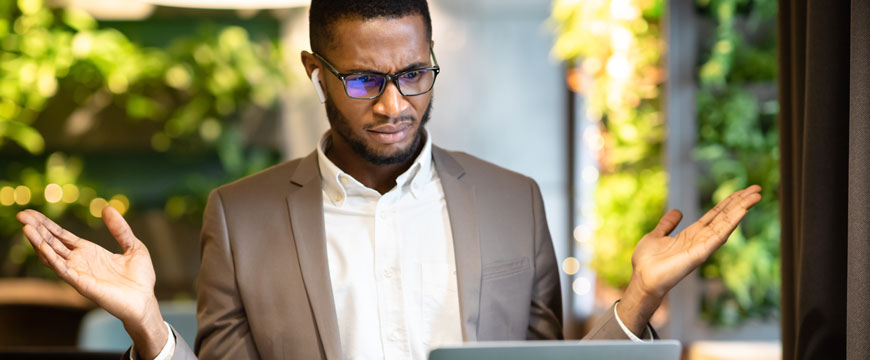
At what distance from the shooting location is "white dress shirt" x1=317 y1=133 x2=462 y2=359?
158 centimetres

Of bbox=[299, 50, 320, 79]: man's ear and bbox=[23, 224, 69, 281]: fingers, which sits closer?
bbox=[23, 224, 69, 281]: fingers

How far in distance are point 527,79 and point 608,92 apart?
693mm

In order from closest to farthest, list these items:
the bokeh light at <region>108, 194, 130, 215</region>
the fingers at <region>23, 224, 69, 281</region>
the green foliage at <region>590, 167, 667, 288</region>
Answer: the fingers at <region>23, 224, 69, 281</region> → the green foliage at <region>590, 167, 667, 288</region> → the bokeh light at <region>108, 194, 130, 215</region>

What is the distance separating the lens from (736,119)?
2.85 metres

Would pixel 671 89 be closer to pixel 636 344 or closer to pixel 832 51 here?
pixel 832 51

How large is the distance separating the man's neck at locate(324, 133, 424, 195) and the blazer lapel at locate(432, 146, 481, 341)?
85 mm

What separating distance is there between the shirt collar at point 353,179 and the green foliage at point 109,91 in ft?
8.00

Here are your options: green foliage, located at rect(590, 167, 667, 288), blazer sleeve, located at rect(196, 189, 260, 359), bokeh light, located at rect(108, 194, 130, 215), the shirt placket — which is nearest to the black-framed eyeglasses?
the shirt placket

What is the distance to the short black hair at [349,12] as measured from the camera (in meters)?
A: 1.54

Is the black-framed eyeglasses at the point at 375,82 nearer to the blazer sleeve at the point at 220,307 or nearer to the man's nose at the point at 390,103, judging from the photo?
the man's nose at the point at 390,103

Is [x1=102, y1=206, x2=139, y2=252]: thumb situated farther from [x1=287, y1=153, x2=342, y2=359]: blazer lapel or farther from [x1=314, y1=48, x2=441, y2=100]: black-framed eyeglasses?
[x1=314, y1=48, x2=441, y2=100]: black-framed eyeglasses

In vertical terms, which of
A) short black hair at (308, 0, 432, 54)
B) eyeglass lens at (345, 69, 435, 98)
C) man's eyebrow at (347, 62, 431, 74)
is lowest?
eyeglass lens at (345, 69, 435, 98)

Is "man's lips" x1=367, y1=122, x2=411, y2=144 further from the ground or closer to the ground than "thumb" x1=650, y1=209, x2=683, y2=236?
further from the ground

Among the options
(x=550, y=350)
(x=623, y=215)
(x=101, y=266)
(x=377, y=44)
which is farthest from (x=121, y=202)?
(x=550, y=350)
